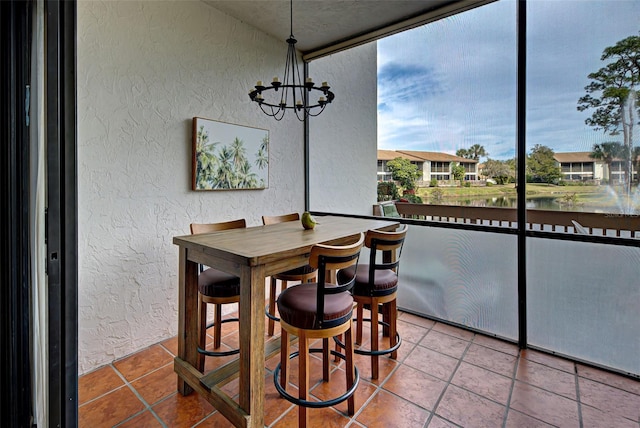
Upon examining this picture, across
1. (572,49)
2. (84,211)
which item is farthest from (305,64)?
(84,211)

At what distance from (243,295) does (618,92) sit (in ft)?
8.97

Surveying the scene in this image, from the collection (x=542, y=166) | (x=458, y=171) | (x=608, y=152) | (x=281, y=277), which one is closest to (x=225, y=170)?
(x=281, y=277)

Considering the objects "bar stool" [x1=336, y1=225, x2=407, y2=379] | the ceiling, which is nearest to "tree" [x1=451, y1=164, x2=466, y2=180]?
"bar stool" [x1=336, y1=225, x2=407, y2=379]

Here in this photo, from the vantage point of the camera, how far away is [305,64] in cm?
387

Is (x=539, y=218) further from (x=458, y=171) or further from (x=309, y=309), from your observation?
(x=309, y=309)

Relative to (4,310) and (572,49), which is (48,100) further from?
(572,49)

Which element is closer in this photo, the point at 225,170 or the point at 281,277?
the point at 281,277

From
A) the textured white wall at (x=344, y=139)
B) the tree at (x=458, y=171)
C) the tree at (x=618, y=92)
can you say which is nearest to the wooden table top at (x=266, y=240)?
the tree at (x=458, y=171)

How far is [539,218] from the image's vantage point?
7.91ft

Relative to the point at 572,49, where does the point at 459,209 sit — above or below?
below

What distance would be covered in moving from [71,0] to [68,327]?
1210 millimetres

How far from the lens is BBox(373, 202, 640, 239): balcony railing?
210 cm

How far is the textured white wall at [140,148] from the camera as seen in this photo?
85.8 inches

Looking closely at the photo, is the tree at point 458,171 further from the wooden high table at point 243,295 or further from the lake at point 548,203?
the wooden high table at point 243,295
